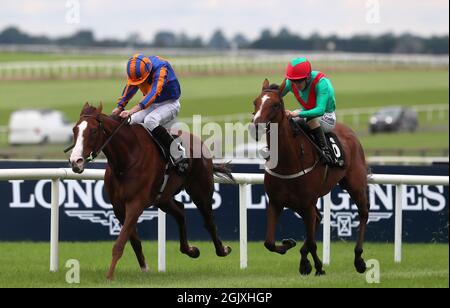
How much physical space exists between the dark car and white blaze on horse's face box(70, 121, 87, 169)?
30.0 m

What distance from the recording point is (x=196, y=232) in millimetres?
13594

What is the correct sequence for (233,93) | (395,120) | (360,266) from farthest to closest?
(233,93) < (395,120) < (360,266)

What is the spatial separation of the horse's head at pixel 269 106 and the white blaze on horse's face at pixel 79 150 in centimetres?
137

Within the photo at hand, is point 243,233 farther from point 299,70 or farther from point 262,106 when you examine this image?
point 262,106

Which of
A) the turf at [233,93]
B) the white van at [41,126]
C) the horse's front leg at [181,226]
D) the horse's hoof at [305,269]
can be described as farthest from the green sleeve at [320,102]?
the turf at [233,93]

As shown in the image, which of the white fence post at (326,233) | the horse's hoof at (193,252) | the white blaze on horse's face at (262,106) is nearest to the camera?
the white blaze on horse's face at (262,106)

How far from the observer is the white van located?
35688 mm

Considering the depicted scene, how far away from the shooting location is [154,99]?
9688 millimetres

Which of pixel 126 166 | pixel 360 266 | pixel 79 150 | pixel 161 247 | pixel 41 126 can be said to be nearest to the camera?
pixel 79 150

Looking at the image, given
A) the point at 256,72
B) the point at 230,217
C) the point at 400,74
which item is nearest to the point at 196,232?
the point at 230,217

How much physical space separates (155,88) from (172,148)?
547 mm

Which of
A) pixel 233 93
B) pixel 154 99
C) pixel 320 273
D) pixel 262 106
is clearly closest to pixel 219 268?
pixel 320 273

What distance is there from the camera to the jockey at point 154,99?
970 centimetres

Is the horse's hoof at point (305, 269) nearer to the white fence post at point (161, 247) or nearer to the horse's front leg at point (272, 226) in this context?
the horse's front leg at point (272, 226)
